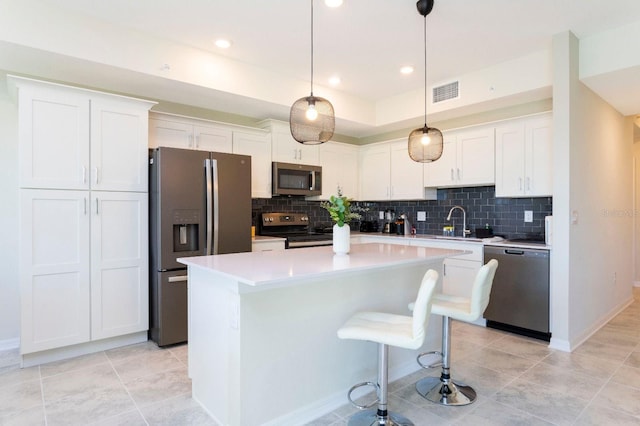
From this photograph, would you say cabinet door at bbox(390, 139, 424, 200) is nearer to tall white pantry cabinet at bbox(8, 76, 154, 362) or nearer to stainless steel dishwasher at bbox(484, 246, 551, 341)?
stainless steel dishwasher at bbox(484, 246, 551, 341)

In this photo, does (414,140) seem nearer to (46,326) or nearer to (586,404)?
(586,404)

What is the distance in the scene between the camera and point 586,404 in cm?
240

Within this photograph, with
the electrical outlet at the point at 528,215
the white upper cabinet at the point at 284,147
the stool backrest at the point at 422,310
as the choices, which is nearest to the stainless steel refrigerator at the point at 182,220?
the white upper cabinet at the point at 284,147

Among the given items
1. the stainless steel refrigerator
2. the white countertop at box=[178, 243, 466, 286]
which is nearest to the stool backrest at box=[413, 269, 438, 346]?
the white countertop at box=[178, 243, 466, 286]

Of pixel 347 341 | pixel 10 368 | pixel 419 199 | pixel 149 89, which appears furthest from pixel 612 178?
pixel 10 368

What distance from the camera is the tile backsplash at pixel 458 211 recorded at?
13.9 feet

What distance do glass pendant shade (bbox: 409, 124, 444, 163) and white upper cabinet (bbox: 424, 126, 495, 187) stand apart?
4.95 ft

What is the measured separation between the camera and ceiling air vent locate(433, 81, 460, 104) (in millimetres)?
4289

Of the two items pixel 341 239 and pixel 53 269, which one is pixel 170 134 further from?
pixel 341 239

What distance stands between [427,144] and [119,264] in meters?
2.90

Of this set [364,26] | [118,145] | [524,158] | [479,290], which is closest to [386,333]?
[479,290]

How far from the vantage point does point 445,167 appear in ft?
15.4

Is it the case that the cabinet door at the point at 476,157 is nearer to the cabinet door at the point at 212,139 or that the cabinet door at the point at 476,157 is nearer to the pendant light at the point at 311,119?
the pendant light at the point at 311,119

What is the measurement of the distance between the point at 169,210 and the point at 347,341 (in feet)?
6.68
